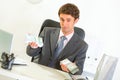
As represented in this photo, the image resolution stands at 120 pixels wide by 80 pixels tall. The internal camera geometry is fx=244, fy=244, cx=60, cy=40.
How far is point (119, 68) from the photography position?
320 cm

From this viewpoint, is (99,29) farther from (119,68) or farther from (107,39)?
(119,68)

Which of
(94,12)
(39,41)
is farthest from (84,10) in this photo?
(39,41)

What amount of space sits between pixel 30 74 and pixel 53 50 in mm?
666

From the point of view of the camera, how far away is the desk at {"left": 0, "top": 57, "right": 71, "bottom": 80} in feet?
5.67

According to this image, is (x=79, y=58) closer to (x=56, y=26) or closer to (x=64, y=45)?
(x=64, y=45)

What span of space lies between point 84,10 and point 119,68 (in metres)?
0.89

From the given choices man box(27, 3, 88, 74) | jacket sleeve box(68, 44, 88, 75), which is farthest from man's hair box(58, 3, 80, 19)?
jacket sleeve box(68, 44, 88, 75)

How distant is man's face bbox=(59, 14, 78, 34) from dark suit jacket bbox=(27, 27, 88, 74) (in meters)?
0.09

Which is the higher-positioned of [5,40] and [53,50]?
[5,40]

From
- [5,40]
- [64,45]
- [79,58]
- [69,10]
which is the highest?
[69,10]

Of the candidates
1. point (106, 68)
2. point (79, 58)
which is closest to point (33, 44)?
point (79, 58)

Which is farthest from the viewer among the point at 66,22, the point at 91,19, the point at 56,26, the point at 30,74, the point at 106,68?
the point at 91,19

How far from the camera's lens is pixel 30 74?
1.83m

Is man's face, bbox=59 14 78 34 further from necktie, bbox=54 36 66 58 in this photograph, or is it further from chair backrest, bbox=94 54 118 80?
chair backrest, bbox=94 54 118 80
